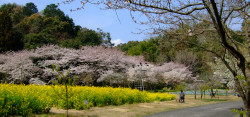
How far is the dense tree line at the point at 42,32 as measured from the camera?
1072 inches

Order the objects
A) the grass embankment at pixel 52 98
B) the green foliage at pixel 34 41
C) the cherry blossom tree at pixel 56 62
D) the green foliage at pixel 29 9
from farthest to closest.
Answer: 1. the green foliage at pixel 29 9
2. the green foliage at pixel 34 41
3. the cherry blossom tree at pixel 56 62
4. the grass embankment at pixel 52 98

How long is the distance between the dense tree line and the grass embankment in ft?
56.1

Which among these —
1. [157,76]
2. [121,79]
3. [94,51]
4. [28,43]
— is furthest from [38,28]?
[157,76]

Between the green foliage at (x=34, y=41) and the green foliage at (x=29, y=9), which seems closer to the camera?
the green foliage at (x=34, y=41)

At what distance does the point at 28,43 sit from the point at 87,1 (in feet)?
86.5

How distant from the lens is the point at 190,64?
126ft

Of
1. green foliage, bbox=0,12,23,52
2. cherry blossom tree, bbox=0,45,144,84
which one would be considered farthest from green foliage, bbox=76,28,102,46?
green foliage, bbox=0,12,23,52

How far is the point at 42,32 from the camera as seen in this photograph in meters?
30.7

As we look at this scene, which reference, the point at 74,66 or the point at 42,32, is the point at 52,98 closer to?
the point at 74,66

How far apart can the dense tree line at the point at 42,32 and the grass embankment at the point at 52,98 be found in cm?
1710

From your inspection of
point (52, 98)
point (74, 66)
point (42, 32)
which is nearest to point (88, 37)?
point (42, 32)

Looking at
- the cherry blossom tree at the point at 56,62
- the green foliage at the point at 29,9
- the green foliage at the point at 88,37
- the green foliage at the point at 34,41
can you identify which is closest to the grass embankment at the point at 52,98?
the cherry blossom tree at the point at 56,62

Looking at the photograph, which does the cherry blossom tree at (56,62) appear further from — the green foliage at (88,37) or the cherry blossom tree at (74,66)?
the green foliage at (88,37)

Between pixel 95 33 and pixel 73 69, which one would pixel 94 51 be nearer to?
pixel 73 69
